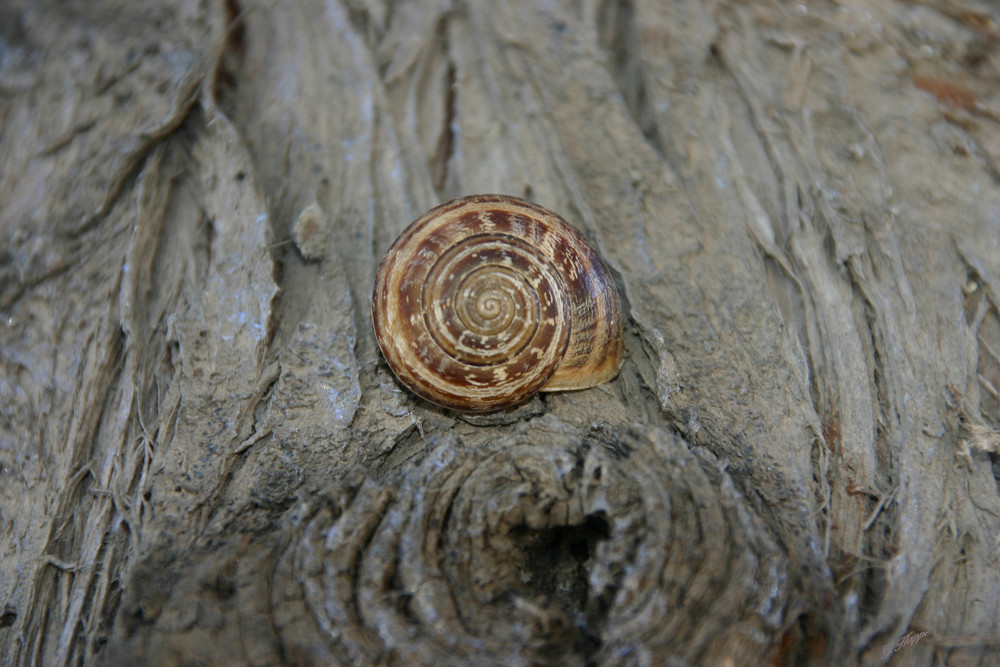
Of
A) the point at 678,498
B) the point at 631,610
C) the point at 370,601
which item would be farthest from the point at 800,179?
the point at 370,601

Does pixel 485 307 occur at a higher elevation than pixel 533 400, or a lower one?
higher

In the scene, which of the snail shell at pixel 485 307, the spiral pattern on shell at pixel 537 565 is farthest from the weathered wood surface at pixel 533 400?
the snail shell at pixel 485 307

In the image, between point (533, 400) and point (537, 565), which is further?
point (533, 400)

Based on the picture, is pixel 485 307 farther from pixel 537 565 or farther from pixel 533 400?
pixel 537 565

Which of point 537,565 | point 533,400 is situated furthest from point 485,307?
point 537,565

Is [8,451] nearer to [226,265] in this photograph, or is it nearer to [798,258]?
[226,265]
